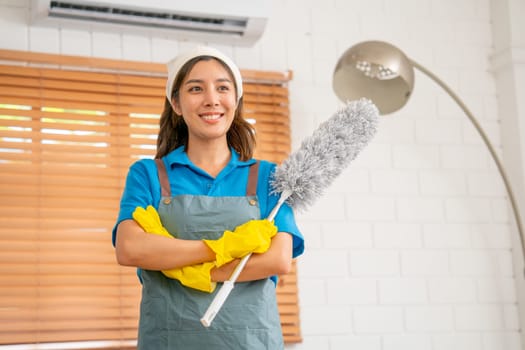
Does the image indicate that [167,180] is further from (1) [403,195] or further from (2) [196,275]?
(1) [403,195]

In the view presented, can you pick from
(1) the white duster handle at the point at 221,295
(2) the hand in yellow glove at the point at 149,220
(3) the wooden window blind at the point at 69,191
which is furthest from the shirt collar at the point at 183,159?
(3) the wooden window blind at the point at 69,191

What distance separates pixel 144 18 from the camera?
3.16 m

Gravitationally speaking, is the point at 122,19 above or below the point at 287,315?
above

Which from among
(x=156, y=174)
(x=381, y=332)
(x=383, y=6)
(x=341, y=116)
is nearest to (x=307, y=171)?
(x=341, y=116)

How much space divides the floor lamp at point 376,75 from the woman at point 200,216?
106 centimetres

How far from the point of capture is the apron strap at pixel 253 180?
183cm

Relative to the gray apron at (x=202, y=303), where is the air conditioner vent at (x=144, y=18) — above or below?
above

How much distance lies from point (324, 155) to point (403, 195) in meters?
1.75

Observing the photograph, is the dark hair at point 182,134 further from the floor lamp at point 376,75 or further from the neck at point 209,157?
the floor lamp at point 376,75

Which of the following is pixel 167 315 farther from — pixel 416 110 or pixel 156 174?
pixel 416 110

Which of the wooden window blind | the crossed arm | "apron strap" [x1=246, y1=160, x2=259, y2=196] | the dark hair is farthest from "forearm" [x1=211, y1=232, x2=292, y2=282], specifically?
the wooden window blind

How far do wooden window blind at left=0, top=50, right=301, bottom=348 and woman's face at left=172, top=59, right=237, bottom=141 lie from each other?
4.39 feet

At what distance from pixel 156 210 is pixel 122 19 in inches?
61.5

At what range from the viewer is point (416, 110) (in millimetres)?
3648
